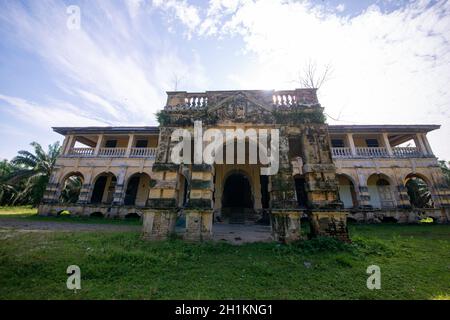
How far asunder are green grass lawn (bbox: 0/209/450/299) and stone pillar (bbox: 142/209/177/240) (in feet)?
1.55

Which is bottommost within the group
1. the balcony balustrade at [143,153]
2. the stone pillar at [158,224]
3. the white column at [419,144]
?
the stone pillar at [158,224]

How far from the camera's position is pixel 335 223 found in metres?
7.16

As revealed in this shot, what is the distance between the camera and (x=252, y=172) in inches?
610

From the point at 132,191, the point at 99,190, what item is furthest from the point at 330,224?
the point at 99,190

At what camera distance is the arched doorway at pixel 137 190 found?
1795 centimetres

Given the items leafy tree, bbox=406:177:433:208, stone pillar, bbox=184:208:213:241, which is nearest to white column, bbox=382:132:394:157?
leafy tree, bbox=406:177:433:208

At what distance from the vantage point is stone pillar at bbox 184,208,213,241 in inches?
284

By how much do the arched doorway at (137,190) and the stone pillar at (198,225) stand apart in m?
12.2

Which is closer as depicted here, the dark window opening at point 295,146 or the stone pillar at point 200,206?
the stone pillar at point 200,206

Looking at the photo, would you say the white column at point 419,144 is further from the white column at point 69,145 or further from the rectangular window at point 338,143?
the white column at point 69,145

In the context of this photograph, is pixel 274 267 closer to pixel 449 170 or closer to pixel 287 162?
pixel 287 162

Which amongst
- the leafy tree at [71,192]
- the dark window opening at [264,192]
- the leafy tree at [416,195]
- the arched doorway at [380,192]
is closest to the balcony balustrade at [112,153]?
the leafy tree at [71,192]

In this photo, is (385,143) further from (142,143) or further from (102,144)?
(102,144)

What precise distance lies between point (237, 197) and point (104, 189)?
13772mm
